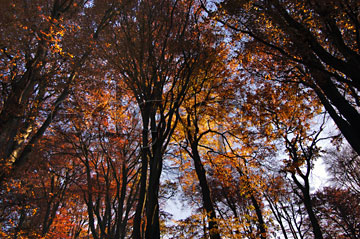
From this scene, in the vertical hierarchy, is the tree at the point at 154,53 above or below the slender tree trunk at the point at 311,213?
above

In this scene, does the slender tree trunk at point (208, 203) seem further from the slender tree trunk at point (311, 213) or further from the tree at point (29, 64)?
the tree at point (29, 64)

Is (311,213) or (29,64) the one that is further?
(311,213)

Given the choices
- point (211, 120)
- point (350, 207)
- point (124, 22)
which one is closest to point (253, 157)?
point (211, 120)

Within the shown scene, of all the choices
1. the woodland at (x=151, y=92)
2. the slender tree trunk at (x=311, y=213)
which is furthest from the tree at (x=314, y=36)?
the slender tree trunk at (x=311, y=213)

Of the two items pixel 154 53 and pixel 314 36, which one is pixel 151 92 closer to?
pixel 154 53

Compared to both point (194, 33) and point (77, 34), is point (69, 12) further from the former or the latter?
point (194, 33)

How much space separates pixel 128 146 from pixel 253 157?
19.1 feet

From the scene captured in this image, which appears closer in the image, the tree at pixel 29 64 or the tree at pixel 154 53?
the tree at pixel 29 64

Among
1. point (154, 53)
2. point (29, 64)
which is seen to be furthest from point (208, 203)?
point (29, 64)

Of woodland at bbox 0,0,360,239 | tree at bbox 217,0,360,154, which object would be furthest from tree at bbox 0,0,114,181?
tree at bbox 217,0,360,154

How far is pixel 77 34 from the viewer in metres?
7.87

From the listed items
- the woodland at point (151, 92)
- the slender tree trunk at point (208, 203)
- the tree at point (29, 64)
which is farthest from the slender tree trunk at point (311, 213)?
the tree at point (29, 64)

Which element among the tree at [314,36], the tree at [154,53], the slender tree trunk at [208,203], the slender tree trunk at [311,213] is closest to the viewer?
the tree at [314,36]

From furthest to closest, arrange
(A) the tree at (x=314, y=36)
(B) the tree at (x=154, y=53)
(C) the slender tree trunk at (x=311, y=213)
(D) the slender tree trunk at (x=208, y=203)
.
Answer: (C) the slender tree trunk at (x=311, y=213) < (D) the slender tree trunk at (x=208, y=203) < (B) the tree at (x=154, y=53) < (A) the tree at (x=314, y=36)
